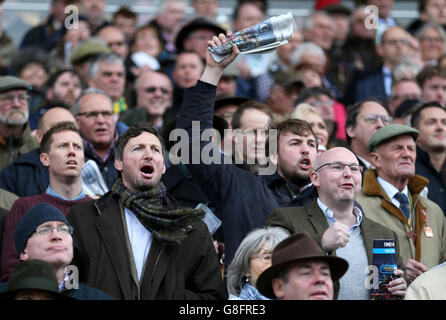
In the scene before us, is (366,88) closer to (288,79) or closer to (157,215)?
(288,79)

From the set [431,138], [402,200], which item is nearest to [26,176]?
[402,200]

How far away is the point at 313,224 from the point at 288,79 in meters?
5.22

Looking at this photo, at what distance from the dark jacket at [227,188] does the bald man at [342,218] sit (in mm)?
590

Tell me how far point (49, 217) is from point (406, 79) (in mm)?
6853

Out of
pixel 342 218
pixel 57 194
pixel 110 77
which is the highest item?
pixel 110 77

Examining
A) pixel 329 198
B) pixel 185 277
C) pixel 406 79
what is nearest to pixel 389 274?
pixel 329 198

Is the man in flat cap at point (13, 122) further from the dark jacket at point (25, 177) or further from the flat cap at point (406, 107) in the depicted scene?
the flat cap at point (406, 107)

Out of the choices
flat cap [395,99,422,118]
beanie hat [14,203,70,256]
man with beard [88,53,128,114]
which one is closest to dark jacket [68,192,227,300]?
beanie hat [14,203,70,256]

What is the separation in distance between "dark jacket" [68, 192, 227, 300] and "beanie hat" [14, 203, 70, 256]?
326mm

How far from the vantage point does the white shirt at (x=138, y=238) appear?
777cm

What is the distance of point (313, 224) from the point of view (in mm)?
8102

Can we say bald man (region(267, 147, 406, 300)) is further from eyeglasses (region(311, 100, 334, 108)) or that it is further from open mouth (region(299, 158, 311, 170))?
eyeglasses (region(311, 100, 334, 108))

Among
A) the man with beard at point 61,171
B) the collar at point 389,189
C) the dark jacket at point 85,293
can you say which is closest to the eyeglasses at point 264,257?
the dark jacket at point 85,293
